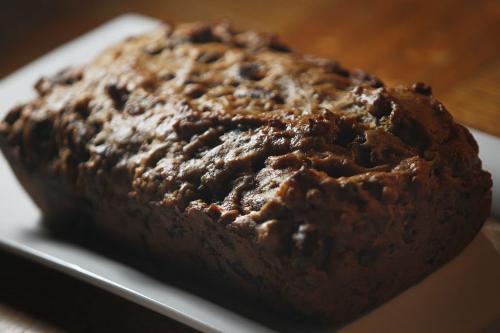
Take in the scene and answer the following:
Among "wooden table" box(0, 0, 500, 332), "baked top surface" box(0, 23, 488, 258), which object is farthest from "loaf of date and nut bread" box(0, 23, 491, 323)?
"wooden table" box(0, 0, 500, 332)

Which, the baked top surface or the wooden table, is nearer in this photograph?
the baked top surface

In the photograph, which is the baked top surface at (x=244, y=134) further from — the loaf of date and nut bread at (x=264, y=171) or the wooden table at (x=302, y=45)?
the wooden table at (x=302, y=45)

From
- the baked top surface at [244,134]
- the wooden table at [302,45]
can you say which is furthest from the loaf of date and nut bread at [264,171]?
the wooden table at [302,45]

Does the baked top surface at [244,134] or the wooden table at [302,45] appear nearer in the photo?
the baked top surface at [244,134]

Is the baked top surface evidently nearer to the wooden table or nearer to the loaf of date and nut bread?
the loaf of date and nut bread

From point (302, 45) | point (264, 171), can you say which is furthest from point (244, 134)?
point (302, 45)

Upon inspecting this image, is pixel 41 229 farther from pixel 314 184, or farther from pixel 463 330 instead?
pixel 463 330

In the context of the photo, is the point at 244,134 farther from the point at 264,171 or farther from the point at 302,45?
the point at 302,45
